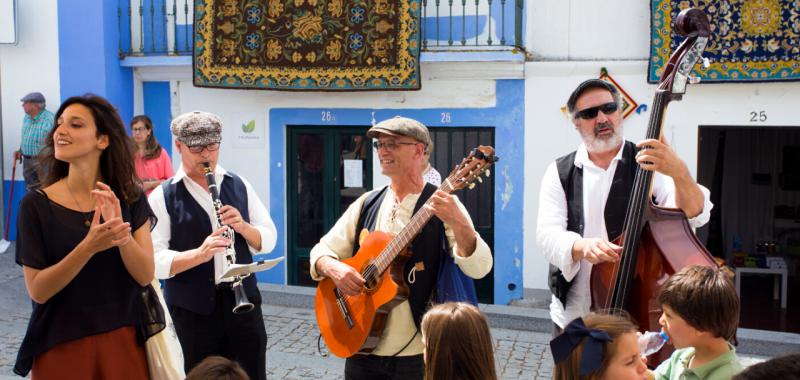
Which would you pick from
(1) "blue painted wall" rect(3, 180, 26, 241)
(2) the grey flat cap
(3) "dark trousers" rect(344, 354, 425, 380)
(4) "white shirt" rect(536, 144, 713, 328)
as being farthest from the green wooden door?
(4) "white shirt" rect(536, 144, 713, 328)

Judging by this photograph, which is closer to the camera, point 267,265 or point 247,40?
point 267,265

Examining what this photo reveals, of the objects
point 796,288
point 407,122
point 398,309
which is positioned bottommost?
point 796,288

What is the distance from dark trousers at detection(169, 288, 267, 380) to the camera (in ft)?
12.6

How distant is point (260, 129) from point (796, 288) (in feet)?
24.0

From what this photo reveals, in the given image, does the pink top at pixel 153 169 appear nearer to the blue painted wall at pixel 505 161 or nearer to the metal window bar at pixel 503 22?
the blue painted wall at pixel 505 161

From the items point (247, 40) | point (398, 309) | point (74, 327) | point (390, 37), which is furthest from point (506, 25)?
point (74, 327)

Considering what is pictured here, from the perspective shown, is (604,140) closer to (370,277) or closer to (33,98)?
(370,277)

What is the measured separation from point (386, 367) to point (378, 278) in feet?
1.29

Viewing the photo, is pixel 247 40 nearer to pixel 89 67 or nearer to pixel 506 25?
pixel 89 67

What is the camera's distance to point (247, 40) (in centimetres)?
947

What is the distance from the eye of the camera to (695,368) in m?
2.89

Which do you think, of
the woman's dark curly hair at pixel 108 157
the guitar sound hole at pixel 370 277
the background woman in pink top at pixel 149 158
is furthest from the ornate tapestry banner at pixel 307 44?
the woman's dark curly hair at pixel 108 157

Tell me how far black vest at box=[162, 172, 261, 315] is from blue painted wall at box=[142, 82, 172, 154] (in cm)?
657

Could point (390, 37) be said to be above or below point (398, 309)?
above
